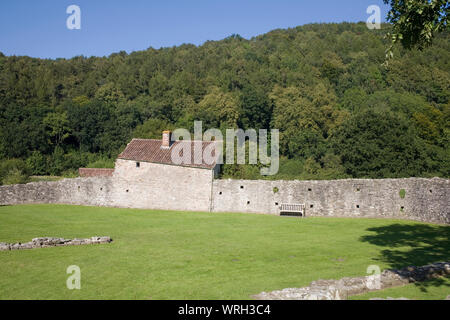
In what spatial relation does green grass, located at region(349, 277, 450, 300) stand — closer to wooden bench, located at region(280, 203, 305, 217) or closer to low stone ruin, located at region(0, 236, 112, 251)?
low stone ruin, located at region(0, 236, 112, 251)

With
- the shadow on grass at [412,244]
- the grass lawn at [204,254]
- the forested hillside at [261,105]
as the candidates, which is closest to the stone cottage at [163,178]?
the grass lawn at [204,254]

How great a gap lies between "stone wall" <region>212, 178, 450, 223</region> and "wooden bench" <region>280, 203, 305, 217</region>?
12.7 inches

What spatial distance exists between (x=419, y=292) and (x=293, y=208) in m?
16.5

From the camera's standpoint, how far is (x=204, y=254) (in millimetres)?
15570

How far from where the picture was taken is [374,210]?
993 inches

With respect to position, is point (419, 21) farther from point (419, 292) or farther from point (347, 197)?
point (347, 197)

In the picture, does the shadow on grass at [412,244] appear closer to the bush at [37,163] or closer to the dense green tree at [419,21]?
the dense green tree at [419,21]

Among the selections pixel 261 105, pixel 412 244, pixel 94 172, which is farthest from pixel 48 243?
pixel 261 105

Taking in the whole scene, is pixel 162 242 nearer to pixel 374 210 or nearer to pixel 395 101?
pixel 374 210

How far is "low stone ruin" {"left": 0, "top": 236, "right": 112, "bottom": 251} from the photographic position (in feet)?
53.8

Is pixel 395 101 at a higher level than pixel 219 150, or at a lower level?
higher
